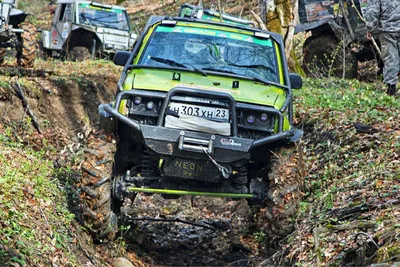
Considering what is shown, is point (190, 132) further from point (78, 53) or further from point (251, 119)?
point (78, 53)

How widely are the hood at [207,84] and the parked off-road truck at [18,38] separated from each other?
8.77m

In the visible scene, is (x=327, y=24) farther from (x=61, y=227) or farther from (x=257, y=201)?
(x=61, y=227)

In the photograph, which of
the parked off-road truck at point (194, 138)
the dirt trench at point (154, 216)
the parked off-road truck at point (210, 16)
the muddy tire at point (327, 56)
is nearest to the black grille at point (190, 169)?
the parked off-road truck at point (194, 138)

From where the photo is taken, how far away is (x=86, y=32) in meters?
25.0

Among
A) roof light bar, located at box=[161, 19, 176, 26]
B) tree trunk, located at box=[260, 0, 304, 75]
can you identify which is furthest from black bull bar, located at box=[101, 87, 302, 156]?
tree trunk, located at box=[260, 0, 304, 75]

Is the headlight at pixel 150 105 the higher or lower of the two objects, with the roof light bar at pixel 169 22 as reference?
lower

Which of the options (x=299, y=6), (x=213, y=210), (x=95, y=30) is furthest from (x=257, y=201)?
(x=95, y=30)

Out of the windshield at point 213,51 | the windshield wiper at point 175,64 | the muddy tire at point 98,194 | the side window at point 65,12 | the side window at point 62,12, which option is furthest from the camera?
the side window at point 62,12

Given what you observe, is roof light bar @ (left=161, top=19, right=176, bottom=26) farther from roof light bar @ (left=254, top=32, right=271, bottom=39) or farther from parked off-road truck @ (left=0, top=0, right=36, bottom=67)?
parked off-road truck @ (left=0, top=0, right=36, bottom=67)

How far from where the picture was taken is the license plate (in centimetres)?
795

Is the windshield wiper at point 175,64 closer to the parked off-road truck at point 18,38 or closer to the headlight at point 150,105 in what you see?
the headlight at point 150,105

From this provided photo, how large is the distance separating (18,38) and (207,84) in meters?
10.7

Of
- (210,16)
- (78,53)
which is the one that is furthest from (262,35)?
(78,53)

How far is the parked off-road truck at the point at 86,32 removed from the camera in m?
24.3
